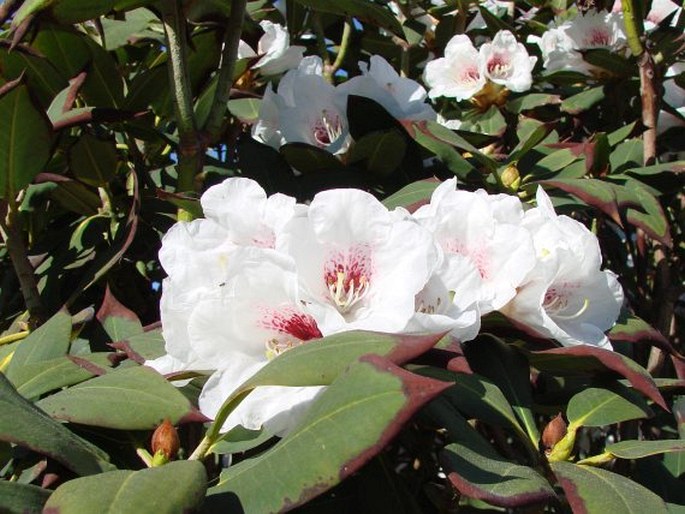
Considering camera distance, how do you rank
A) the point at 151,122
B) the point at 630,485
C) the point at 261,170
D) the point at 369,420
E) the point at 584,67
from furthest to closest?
the point at 584,67 < the point at 151,122 < the point at 261,170 < the point at 630,485 < the point at 369,420

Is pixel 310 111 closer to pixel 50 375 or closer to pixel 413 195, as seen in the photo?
pixel 413 195

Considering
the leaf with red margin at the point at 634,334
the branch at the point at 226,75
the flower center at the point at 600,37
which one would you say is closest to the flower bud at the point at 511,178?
the leaf with red margin at the point at 634,334

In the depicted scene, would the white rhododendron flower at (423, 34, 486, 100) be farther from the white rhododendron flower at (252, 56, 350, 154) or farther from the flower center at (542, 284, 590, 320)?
the flower center at (542, 284, 590, 320)

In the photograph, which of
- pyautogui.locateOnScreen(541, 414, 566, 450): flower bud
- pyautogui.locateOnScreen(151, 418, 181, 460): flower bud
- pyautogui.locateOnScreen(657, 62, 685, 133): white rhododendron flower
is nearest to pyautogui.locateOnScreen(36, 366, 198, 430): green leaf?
pyautogui.locateOnScreen(151, 418, 181, 460): flower bud

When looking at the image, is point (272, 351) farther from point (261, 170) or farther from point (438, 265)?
point (261, 170)

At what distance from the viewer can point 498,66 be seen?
1865 mm

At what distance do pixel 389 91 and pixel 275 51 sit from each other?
1.36 feet

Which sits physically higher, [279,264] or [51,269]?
[279,264]

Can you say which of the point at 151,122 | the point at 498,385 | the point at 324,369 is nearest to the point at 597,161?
the point at 498,385

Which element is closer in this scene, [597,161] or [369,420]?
[369,420]

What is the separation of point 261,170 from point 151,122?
0.39 metres

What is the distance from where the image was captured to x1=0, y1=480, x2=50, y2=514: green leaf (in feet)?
1.87

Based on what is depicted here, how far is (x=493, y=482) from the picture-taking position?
2.15 ft

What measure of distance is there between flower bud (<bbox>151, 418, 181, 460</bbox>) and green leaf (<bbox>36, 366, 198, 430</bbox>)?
0.8 inches
